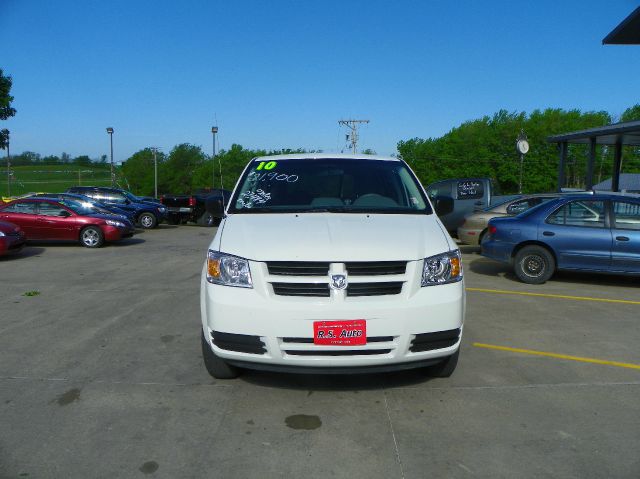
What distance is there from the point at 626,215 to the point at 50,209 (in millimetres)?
13497

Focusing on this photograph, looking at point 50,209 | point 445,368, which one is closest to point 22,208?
point 50,209

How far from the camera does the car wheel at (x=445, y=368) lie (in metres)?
4.21

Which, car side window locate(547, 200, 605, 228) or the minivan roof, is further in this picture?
car side window locate(547, 200, 605, 228)

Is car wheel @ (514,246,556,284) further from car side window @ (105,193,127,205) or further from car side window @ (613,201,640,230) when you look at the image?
car side window @ (105,193,127,205)

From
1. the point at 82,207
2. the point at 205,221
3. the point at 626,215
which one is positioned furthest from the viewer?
the point at 205,221

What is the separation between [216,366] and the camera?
4258 millimetres

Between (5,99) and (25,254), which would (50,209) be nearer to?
(25,254)

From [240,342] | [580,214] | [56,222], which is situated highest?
[580,214]

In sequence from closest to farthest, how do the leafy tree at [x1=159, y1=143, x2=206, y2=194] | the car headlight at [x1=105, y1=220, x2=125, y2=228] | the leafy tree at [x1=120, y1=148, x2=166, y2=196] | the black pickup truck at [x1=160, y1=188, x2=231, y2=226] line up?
the car headlight at [x1=105, y1=220, x2=125, y2=228], the black pickup truck at [x1=160, y1=188, x2=231, y2=226], the leafy tree at [x1=120, y1=148, x2=166, y2=196], the leafy tree at [x1=159, y1=143, x2=206, y2=194]

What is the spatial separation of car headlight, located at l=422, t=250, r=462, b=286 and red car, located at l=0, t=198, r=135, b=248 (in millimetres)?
12705

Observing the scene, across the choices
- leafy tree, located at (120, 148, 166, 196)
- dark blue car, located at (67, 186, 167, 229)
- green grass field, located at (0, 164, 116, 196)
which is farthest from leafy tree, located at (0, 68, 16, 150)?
leafy tree, located at (120, 148, 166, 196)

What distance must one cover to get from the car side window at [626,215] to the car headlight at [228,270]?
6.84m

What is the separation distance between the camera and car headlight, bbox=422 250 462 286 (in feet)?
12.4

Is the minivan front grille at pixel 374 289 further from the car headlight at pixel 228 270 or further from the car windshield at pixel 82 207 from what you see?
the car windshield at pixel 82 207
